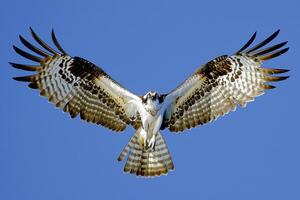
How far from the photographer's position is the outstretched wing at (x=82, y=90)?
61.9ft

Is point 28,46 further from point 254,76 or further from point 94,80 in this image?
point 254,76

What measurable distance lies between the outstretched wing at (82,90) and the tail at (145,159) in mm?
373

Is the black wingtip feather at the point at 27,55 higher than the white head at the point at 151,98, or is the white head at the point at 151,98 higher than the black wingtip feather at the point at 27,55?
the black wingtip feather at the point at 27,55

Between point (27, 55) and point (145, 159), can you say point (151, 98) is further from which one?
point (27, 55)

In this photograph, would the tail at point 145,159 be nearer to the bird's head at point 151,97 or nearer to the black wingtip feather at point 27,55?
the bird's head at point 151,97

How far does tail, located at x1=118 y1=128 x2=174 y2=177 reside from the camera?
752 inches

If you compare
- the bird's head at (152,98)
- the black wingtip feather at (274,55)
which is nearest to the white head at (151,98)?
the bird's head at (152,98)

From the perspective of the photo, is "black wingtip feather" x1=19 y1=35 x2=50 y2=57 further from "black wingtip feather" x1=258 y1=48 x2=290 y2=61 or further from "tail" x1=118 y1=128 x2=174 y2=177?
"black wingtip feather" x1=258 y1=48 x2=290 y2=61

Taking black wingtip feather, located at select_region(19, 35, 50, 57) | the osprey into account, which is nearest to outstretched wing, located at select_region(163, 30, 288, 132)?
the osprey

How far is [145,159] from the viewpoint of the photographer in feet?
62.9

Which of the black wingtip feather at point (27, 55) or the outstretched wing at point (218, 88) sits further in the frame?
the outstretched wing at point (218, 88)

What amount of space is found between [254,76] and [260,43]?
2.20ft

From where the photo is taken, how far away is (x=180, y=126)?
19156 mm

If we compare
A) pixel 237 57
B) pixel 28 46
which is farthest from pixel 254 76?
pixel 28 46
